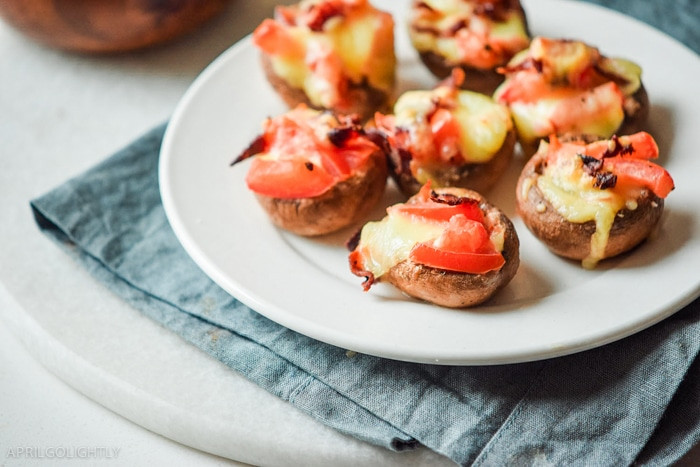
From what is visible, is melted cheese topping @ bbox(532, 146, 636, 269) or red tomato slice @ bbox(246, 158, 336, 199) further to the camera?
Answer: red tomato slice @ bbox(246, 158, 336, 199)

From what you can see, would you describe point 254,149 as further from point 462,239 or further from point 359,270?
point 462,239

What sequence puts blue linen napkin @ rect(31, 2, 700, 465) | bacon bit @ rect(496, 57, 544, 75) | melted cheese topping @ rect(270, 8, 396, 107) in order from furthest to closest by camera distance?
melted cheese topping @ rect(270, 8, 396, 107)
bacon bit @ rect(496, 57, 544, 75)
blue linen napkin @ rect(31, 2, 700, 465)

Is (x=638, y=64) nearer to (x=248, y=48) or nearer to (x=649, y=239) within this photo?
(x=649, y=239)

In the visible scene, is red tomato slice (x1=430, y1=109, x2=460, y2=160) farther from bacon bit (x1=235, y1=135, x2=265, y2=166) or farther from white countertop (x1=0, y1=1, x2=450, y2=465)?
white countertop (x1=0, y1=1, x2=450, y2=465)

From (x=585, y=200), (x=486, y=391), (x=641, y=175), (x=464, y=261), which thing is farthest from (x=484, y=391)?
(x=641, y=175)

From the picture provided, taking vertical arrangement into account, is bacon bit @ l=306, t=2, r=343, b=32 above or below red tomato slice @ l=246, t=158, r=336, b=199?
above

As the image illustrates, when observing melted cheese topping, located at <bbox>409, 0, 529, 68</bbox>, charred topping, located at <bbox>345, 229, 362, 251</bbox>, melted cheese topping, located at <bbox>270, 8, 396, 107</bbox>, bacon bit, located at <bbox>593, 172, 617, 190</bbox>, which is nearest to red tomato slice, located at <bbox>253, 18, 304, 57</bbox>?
melted cheese topping, located at <bbox>270, 8, 396, 107</bbox>

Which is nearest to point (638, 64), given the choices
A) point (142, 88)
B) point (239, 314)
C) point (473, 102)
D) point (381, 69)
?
point (473, 102)
